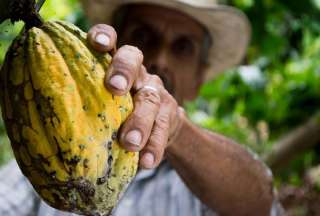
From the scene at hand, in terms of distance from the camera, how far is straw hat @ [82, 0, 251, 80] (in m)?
2.12

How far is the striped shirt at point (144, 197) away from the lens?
1.84 metres

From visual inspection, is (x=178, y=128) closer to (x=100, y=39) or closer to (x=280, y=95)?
(x=100, y=39)

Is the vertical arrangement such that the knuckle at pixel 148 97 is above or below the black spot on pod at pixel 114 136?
below

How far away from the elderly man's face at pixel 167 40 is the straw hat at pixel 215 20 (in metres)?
0.04

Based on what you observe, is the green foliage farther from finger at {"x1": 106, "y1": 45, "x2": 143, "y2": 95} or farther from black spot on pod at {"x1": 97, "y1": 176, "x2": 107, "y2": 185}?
black spot on pod at {"x1": 97, "y1": 176, "x2": 107, "y2": 185}

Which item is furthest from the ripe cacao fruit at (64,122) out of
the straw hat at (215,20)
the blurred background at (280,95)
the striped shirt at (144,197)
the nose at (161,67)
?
the blurred background at (280,95)

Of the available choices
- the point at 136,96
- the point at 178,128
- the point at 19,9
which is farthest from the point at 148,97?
the point at 178,128

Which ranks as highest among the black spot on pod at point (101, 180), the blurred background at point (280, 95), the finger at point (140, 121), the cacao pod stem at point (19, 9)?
the cacao pod stem at point (19, 9)

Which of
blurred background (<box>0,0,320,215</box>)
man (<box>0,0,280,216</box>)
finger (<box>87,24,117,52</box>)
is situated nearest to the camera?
finger (<box>87,24,117,52</box>)

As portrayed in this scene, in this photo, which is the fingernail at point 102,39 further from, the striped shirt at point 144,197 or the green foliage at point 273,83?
the green foliage at point 273,83

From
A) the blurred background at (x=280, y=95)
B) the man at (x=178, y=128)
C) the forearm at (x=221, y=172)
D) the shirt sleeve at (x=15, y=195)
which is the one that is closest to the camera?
the man at (x=178, y=128)

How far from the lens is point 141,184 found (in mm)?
2006

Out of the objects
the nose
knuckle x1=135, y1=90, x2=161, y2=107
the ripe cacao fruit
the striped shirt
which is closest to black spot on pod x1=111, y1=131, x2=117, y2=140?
the ripe cacao fruit

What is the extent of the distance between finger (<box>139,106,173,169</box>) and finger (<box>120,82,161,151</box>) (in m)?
0.03
